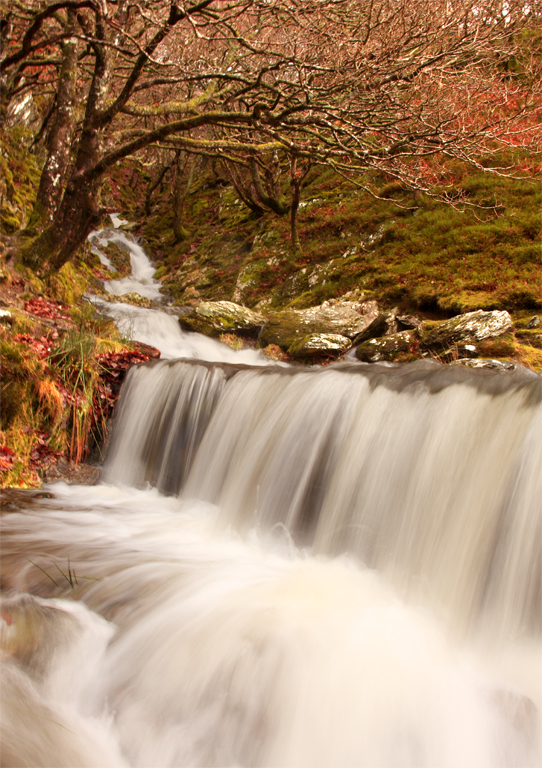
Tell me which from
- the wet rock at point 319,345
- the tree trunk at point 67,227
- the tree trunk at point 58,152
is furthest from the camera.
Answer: the wet rock at point 319,345

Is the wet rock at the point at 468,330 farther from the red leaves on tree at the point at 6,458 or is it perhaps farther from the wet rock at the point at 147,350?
the red leaves on tree at the point at 6,458

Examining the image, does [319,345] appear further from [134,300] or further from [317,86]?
[134,300]

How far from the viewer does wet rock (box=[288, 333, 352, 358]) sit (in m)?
7.87

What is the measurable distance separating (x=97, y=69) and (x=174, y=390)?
16.3 feet

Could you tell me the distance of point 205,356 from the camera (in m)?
8.55

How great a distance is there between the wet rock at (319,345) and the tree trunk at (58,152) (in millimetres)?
4579

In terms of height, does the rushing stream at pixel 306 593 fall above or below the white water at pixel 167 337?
below

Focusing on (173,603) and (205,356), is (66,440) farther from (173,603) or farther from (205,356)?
(205,356)

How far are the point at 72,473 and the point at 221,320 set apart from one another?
483 cm

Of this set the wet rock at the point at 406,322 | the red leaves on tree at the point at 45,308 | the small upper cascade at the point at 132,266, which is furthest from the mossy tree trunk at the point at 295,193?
the red leaves on tree at the point at 45,308

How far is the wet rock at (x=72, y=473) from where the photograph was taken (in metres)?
5.06

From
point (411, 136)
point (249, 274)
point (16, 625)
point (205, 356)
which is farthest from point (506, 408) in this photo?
point (249, 274)

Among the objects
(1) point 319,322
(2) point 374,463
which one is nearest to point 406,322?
(1) point 319,322

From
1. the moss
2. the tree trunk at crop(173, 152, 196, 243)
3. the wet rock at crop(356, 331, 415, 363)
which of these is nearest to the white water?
the wet rock at crop(356, 331, 415, 363)
